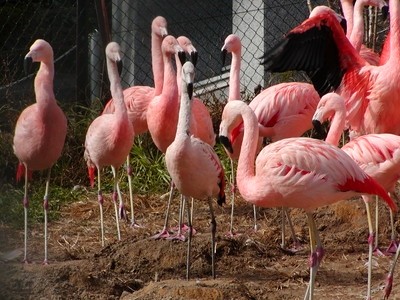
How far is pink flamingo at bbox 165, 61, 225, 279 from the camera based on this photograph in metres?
5.90

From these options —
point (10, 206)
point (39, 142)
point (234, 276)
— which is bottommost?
point (234, 276)

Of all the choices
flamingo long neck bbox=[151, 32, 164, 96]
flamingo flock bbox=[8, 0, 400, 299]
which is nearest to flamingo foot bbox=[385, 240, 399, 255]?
flamingo flock bbox=[8, 0, 400, 299]

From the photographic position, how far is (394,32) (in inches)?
271

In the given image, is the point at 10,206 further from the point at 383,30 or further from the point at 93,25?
the point at 383,30

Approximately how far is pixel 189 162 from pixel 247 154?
383 millimetres

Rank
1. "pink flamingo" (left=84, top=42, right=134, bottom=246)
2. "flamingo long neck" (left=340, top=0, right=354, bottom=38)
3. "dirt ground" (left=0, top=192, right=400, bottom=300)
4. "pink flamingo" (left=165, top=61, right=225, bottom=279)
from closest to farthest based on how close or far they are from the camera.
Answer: "dirt ground" (left=0, top=192, right=400, bottom=300) → "pink flamingo" (left=165, top=61, right=225, bottom=279) → "pink flamingo" (left=84, top=42, right=134, bottom=246) → "flamingo long neck" (left=340, top=0, right=354, bottom=38)

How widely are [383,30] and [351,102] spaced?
2682mm

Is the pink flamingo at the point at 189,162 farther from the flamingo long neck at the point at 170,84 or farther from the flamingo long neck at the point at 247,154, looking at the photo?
the flamingo long neck at the point at 170,84

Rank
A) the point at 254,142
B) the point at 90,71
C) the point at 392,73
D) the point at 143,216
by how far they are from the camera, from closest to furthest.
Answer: the point at 254,142
the point at 392,73
the point at 143,216
the point at 90,71

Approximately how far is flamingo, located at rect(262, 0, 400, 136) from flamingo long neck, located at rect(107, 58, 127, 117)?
3.45 feet

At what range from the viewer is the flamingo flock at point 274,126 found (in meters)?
5.41

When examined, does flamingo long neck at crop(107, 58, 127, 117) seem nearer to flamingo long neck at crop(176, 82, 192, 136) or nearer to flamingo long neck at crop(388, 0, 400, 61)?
flamingo long neck at crop(176, 82, 192, 136)

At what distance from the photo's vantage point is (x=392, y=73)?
6793 millimetres

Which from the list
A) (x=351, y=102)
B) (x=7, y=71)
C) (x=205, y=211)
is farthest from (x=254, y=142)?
(x=7, y=71)
